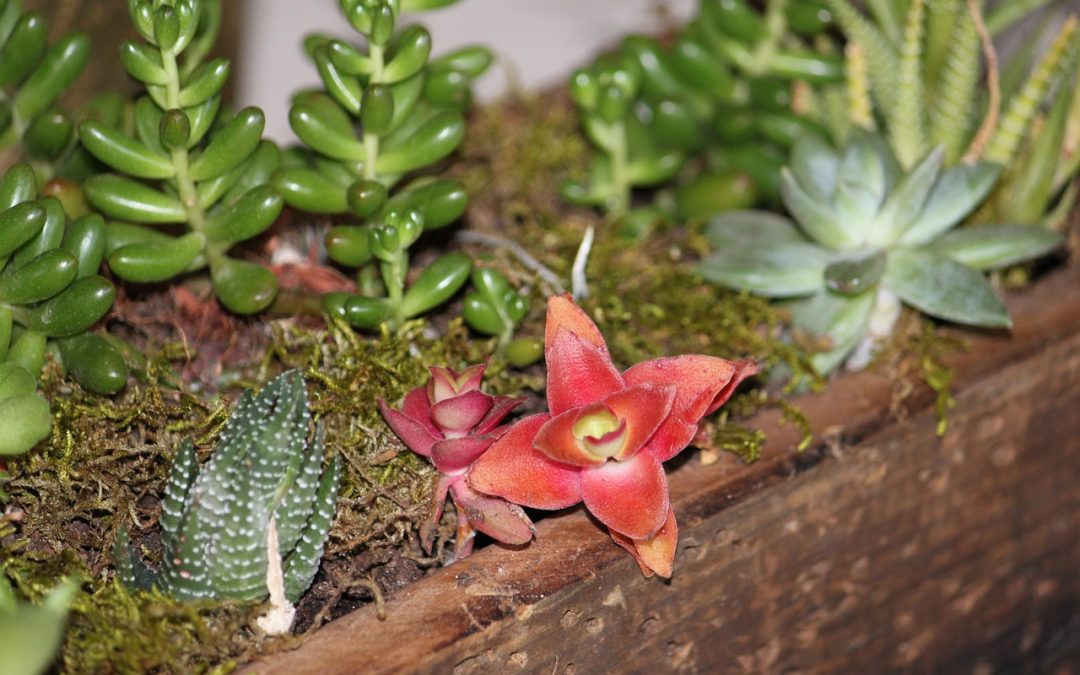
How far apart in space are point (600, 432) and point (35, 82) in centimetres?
64

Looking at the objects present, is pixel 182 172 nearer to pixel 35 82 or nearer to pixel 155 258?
pixel 155 258

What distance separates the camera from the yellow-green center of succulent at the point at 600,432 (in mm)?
831

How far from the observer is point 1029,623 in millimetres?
1394

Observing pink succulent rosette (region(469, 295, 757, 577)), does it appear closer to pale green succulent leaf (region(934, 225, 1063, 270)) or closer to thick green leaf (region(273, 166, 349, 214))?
thick green leaf (region(273, 166, 349, 214))

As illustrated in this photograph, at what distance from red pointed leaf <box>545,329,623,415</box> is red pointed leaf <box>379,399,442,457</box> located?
0.11 metres

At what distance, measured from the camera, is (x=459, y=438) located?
88cm

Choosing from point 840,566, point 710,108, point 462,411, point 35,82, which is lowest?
point 840,566

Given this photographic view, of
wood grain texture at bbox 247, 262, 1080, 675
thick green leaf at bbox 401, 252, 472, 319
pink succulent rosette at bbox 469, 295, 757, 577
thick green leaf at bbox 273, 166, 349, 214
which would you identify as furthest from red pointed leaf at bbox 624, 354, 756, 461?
thick green leaf at bbox 273, 166, 349, 214

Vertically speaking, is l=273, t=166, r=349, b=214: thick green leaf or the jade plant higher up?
l=273, t=166, r=349, b=214: thick green leaf

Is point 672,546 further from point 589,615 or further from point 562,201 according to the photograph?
point 562,201

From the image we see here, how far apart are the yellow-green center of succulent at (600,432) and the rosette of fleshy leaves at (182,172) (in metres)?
0.33

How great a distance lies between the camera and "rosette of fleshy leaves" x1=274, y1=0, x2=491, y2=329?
967 mm

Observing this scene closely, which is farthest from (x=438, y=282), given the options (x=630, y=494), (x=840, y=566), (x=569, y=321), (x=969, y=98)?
(x=969, y=98)

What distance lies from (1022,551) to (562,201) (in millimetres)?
693
